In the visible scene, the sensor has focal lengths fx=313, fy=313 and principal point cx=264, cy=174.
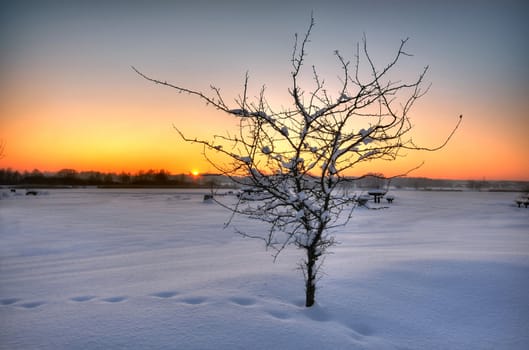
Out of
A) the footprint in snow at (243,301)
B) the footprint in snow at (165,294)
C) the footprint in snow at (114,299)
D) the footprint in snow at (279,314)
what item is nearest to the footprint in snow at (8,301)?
the footprint in snow at (114,299)

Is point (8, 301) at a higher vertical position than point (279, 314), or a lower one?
lower

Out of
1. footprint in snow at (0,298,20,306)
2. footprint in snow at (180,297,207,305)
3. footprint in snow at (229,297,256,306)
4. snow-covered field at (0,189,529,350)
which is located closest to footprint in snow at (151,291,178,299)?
snow-covered field at (0,189,529,350)

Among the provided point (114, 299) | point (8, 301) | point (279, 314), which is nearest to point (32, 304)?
point (8, 301)

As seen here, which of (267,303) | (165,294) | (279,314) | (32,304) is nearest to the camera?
(279,314)

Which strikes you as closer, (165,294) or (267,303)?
(267,303)

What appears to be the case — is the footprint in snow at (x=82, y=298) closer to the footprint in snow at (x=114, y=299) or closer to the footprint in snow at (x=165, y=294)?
the footprint in snow at (x=114, y=299)

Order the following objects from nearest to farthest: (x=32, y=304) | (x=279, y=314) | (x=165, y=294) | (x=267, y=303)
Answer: (x=279, y=314)
(x=267, y=303)
(x=32, y=304)
(x=165, y=294)

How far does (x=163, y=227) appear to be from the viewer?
490 inches

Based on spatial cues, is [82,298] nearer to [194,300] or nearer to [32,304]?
[32,304]

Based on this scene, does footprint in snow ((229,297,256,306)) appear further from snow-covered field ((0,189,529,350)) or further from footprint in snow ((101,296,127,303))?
footprint in snow ((101,296,127,303))

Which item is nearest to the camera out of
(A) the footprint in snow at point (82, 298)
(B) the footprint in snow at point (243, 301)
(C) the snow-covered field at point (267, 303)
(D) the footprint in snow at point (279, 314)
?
(C) the snow-covered field at point (267, 303)

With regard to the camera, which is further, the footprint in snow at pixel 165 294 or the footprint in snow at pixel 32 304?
the footprint in snow at pixel 165 294

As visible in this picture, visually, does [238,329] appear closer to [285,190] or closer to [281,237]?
[285,190]

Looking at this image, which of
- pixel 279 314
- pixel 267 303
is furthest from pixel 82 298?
pixel 279 314
